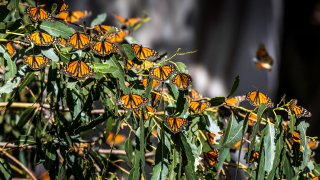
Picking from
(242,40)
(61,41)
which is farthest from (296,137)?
(242,40)

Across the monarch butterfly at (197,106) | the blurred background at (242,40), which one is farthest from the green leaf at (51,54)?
the blurred background at (242,40)

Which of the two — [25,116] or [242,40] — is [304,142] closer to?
[25,116]

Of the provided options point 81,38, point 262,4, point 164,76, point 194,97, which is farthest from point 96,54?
point 262,4

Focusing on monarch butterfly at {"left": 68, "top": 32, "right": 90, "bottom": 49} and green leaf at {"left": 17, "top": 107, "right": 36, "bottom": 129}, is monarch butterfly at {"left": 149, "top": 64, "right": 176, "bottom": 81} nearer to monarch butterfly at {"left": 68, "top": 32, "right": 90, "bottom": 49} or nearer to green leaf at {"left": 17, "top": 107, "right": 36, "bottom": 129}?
monarch butterfly at {"left": 68, "top": 32, "right": 90, "bottom": 49}

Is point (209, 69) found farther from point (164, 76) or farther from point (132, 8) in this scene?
point (164, 76)

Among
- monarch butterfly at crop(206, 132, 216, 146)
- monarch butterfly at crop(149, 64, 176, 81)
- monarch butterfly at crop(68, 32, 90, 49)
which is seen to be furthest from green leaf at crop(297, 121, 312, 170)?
monarch butterfly at crop(68, 32, 90, 49)

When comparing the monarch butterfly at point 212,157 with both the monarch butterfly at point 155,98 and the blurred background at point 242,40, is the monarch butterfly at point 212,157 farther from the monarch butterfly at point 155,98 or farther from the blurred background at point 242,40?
the blurred background at point 242,40
